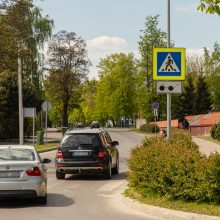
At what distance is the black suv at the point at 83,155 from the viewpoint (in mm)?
18594

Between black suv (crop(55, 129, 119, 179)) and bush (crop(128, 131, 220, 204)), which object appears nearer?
bush (crop(128, 131, 220, 204))

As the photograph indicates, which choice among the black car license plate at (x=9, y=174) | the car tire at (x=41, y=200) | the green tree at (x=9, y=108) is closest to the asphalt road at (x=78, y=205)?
the car tire at (x=41, y=200)

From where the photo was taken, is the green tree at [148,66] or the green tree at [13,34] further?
the green tree at [148,66]

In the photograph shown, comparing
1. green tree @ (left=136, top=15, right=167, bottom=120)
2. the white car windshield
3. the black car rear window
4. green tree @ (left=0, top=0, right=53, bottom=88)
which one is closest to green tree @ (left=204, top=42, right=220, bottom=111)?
green tree @ (left=136, top=15, right=167, bottom=120)

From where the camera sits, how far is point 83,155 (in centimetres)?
1869

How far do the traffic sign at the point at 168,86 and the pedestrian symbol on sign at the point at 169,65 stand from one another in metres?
0.55

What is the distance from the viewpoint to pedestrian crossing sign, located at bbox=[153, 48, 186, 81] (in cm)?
1482

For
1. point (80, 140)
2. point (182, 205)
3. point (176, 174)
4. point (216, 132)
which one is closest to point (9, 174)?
point (176, 174)

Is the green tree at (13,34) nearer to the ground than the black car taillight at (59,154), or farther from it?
farther from it

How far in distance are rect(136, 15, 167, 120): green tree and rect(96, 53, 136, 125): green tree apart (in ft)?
81.5

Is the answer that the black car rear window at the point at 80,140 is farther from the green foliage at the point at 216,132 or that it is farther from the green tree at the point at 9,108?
the green tree at the point at 9,108

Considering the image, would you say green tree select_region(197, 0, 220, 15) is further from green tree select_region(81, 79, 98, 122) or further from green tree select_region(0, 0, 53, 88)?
green tree select_region(81, 79, 98, 122)

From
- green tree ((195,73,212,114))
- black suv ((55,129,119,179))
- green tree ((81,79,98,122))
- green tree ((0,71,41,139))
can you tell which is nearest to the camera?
black suv ((55,129,119,179))

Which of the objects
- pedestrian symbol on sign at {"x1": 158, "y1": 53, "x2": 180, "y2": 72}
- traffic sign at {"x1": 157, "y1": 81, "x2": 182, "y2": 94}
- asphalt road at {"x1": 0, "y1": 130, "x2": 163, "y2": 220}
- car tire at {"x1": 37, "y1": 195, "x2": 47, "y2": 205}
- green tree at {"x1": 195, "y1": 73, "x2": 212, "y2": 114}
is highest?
green tree at {"x1": 195, "y1": 73, "x2": 212, "y2": 114}
